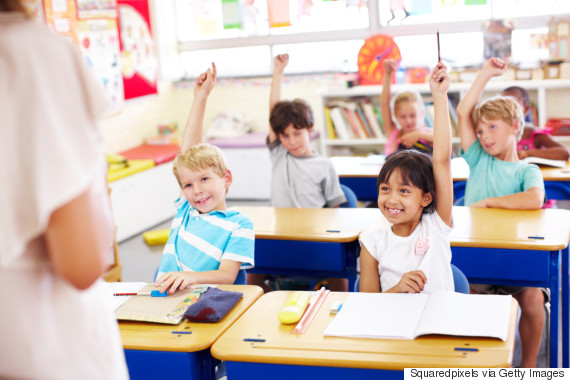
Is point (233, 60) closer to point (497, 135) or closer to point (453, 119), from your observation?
point (453, 119)

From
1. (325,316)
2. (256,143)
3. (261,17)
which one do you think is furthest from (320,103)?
(325,316)

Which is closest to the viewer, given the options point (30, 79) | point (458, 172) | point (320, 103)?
point (30, 79)

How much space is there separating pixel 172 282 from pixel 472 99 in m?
1.68

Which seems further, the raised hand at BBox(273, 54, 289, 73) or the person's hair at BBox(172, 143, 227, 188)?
the raised hand at BBox(273, 54, 289, 73)

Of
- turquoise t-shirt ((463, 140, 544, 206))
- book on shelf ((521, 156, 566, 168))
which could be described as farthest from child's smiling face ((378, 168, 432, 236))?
book on shelf ((521, 156, 566, 168))

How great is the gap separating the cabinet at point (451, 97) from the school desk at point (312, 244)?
2175mm

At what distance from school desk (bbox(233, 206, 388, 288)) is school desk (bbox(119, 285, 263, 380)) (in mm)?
937

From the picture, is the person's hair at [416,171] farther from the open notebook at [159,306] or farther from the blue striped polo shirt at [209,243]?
the open notebook at [159,306]

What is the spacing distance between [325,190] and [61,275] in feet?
8.08

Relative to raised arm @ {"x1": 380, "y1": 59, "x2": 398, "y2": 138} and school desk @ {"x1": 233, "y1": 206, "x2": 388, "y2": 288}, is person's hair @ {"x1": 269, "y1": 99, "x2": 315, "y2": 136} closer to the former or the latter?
school desk @ {"x1": 233, "y1": 206, "x2": 388, "y2": 288}

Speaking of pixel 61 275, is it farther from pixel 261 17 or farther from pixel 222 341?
pixel 261 17

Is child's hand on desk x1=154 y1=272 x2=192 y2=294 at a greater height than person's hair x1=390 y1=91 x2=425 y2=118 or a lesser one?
lesser

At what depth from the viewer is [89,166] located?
91cm

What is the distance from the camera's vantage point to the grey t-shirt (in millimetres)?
3320
